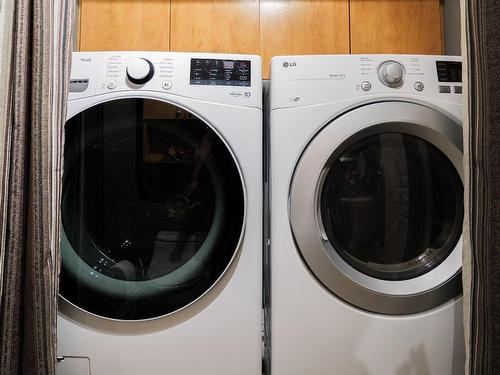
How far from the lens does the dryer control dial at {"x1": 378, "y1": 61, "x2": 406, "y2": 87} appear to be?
0.87m

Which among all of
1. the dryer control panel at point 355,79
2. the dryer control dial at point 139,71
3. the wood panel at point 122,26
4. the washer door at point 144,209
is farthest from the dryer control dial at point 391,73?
the wood panel at point 122,26

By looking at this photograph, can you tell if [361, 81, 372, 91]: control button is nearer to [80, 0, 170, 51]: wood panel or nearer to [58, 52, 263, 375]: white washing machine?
[58, 52, 263, 375]: white washing machine

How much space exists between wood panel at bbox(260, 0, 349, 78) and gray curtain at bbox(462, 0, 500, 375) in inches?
29.8

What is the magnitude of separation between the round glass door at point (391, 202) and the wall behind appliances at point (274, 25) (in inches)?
25.5

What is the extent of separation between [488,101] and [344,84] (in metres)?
0.35

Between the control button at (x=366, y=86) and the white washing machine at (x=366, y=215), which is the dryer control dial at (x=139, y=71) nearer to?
the white washing machine at (x=366, y=215)

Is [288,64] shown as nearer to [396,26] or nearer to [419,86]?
[419,86]

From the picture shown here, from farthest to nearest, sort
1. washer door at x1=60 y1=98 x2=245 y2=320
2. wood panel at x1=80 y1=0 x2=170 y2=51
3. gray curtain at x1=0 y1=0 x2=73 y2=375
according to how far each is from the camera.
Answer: wood panel at x1=80 y1=0 x2=170 y2=51 < washer door at x1=60 y1=98 x2=245 y2=320 < gray curtain at x1=0 y1=0 x2=73 y2=375

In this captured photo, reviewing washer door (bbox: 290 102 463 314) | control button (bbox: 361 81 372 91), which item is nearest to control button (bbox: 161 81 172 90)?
washer door (bbox: 290 102 463 314)

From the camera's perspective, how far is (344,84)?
2.88 ft

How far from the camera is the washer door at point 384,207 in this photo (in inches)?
32.9

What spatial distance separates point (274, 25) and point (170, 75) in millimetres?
677

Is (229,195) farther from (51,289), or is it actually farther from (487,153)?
(487,153)

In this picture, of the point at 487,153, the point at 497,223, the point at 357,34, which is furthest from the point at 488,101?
the point at 357,34
